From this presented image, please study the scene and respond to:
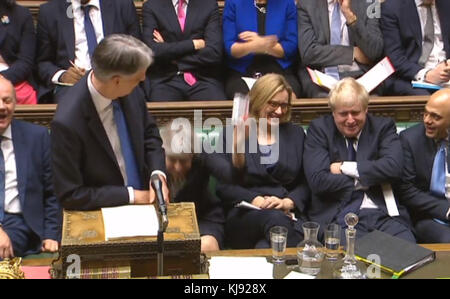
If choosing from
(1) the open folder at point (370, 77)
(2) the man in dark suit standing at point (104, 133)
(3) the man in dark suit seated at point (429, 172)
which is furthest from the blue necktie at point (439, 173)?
(2) the man in dark suit standing at point (104, 133)

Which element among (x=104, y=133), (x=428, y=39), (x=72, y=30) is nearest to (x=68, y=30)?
(x=72, y=30)

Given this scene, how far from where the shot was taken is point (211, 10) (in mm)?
4281

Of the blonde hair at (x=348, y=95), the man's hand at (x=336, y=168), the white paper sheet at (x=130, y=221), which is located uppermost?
the blonde hair at (x=348, y=95)

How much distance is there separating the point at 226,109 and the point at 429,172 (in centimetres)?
106

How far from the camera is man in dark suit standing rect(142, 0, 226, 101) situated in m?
4.18

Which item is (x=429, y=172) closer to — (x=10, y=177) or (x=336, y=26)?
(x=336, y=26)

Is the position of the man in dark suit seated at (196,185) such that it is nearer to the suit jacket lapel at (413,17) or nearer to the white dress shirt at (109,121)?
the white dress shirt at (109,121)

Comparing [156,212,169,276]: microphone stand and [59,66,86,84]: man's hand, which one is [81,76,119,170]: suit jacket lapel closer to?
[156,212,169,276]: microphone stand

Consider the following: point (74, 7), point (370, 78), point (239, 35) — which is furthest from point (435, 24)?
point (74, 7)

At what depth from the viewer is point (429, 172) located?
11.2 ft

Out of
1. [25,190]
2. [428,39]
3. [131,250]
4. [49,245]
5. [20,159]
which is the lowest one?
[49,245]

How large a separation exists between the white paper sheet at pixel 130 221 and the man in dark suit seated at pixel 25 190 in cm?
77

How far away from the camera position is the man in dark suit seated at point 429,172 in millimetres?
3330

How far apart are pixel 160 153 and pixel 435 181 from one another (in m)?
1.41
